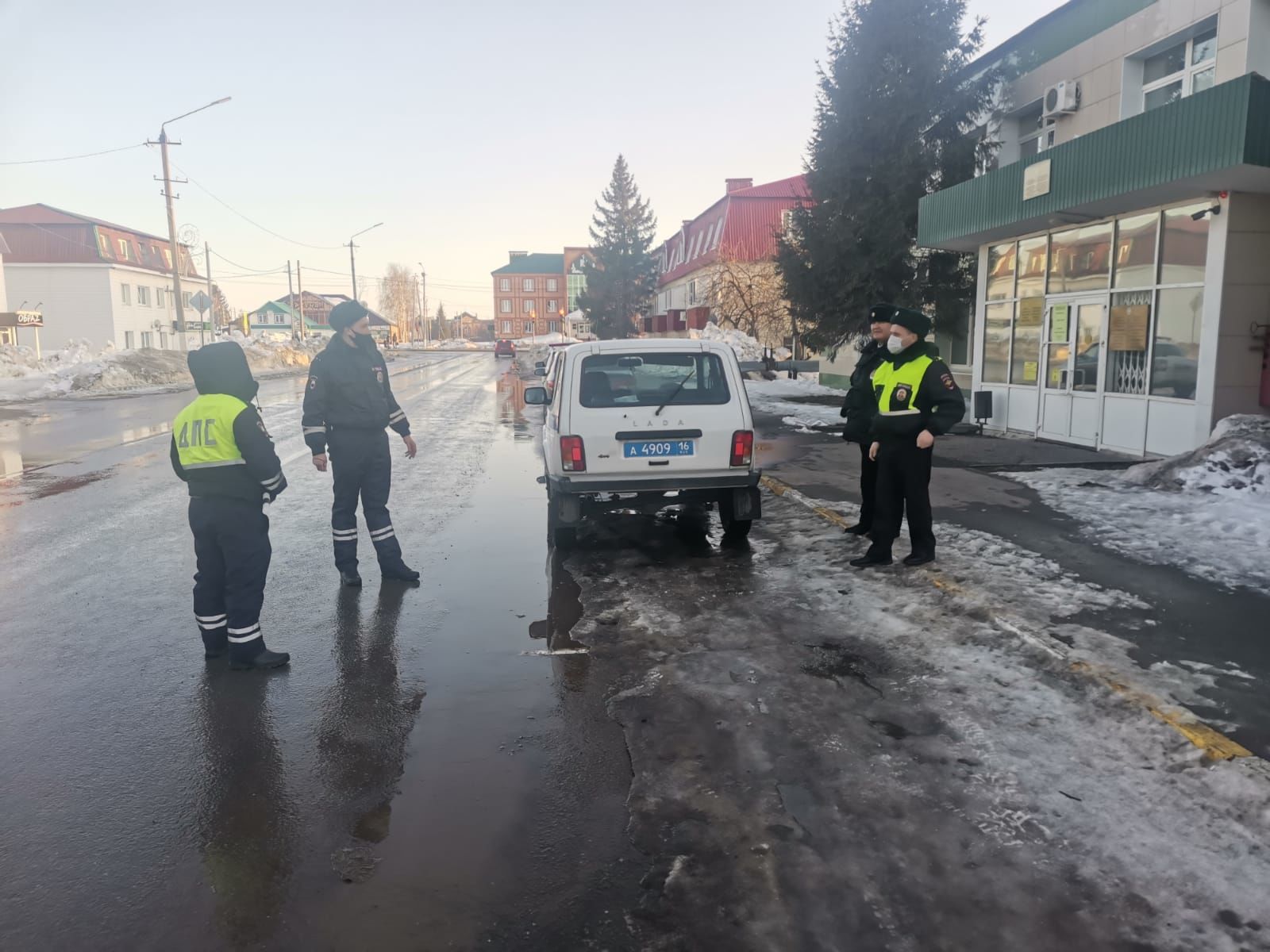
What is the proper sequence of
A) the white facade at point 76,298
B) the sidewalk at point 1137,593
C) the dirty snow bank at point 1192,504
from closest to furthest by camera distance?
the sidewalk at point 1137,593, the dirty snow bank at point 1192,504, the white facade at point 76,298

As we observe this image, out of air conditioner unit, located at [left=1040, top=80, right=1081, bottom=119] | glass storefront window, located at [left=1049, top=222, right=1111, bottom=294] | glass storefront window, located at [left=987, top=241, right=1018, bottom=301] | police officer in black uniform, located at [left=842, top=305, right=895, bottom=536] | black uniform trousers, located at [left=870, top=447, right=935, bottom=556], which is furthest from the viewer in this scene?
glass storefront window, located at [left=987, top=241, right=1018, bottom=301]

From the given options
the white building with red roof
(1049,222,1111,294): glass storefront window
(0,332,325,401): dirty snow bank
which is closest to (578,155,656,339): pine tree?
the white building with red roof

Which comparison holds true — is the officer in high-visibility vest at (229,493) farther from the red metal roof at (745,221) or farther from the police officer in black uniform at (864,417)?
the red metal roof at (745,221)

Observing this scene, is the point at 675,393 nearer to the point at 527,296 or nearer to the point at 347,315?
the point at 347,315

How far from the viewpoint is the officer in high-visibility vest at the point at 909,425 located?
6.46 metres

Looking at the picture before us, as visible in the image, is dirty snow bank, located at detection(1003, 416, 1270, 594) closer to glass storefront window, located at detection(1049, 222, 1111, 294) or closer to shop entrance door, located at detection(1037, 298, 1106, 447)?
shop entrance door, located at detection(1037, 298, 1106, 447)

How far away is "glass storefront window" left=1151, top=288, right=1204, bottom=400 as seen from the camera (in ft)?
37.6

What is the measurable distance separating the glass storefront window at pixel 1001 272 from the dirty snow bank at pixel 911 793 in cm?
1142

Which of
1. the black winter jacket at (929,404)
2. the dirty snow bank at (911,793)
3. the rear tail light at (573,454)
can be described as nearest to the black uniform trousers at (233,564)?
the dirty snow bank at (911,793)

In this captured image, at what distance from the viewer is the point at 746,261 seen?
1560 inches

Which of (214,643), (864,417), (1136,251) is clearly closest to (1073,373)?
(1136,251)

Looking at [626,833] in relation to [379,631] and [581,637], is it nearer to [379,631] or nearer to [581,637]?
[581,637]

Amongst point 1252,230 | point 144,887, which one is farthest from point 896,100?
point 144,887

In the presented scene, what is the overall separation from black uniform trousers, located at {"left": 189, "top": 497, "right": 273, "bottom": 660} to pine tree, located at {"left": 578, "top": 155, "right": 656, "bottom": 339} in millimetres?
60072
